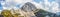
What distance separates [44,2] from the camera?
2.13 feet

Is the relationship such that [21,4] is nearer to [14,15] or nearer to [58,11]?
[14,15]

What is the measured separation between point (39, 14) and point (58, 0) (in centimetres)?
16

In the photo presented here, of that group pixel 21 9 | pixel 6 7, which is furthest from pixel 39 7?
pixel 6 7

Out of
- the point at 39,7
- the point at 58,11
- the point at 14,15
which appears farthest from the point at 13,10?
the point at 58,11

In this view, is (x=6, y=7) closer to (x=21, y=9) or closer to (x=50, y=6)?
(x=21, y=9)

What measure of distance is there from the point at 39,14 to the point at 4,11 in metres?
0.24

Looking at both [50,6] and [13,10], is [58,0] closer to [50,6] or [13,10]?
[50,6]

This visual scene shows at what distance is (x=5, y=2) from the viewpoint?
0.66m

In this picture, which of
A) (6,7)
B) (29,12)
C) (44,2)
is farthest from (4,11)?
(44,2)

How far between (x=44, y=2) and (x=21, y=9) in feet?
0.53

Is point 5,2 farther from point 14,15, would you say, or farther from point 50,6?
point 50,6

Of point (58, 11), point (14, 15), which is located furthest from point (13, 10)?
point (58, 11)

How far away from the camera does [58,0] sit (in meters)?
0.65

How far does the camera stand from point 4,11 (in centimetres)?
66
